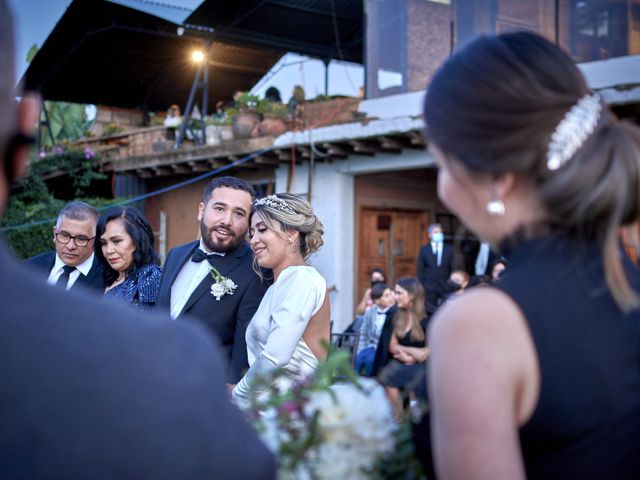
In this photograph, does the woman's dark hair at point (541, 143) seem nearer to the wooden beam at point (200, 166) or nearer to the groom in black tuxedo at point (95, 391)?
the groom in black tuxedo at point (95, 391)

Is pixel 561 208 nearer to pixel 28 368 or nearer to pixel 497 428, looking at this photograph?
pixel 497 428

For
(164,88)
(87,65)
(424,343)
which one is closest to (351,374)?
(424,343)

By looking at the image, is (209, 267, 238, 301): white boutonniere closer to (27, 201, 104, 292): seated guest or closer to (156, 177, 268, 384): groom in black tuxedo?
(156, 177, 268, 384): groom in black tuxedo

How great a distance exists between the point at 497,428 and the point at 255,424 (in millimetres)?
443

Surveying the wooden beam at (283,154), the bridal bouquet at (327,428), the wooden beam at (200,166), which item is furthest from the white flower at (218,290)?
the wooden beam at (200,166)

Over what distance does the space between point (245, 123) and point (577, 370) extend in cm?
1125

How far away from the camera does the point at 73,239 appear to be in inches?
182

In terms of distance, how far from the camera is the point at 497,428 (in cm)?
114

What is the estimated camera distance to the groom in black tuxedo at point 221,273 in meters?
3.69

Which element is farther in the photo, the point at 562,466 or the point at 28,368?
the point at 562,466

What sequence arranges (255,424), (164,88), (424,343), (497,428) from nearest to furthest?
(497,428) < (255,424) < (424,343) < (164,88)

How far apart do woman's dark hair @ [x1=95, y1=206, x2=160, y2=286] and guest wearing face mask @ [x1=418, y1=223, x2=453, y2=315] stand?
22.2ft

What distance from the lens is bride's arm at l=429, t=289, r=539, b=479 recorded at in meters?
1.14

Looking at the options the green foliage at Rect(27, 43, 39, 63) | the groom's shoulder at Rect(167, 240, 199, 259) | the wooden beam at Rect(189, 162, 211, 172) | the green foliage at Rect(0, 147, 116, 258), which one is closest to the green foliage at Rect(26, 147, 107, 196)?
the green foliage at Rect(0, 147, 116, 258)
